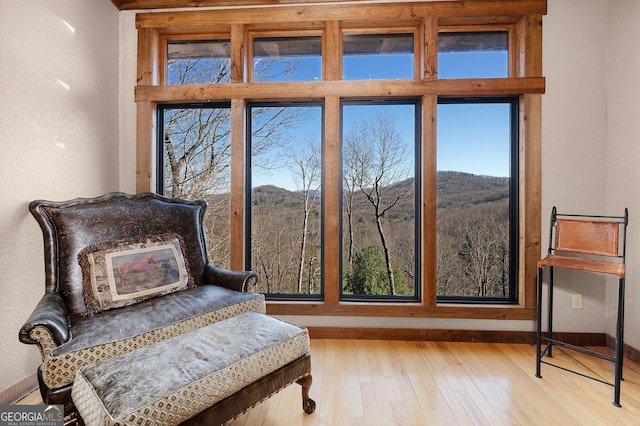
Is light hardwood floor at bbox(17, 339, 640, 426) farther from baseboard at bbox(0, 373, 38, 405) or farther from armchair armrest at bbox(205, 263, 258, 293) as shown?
armchair armrest at bbox(205, 263, 258, 293)

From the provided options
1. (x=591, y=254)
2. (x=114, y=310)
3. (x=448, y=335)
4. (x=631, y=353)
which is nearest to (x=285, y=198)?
(x=114, y=310)

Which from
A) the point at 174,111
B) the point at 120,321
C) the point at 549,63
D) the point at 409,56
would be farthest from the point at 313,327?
the point at 549,63

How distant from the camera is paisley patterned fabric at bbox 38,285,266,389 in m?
1.20

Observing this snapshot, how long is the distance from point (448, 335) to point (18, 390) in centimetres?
286

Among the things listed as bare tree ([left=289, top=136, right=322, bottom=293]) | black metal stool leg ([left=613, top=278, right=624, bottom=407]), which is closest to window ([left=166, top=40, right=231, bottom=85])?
bare tree ([left=289, top=136, right=322, bottom=293])

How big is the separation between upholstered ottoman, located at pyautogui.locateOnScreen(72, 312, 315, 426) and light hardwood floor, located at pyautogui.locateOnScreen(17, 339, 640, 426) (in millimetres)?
258

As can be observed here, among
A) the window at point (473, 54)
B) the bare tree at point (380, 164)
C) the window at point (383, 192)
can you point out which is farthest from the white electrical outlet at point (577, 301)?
the window at point (473, 54)

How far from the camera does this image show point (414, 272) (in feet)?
8.27

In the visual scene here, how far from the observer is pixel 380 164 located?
99.6 inches

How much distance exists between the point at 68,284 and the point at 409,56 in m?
2.96

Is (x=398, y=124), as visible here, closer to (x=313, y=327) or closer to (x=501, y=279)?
(x=501, y=279)

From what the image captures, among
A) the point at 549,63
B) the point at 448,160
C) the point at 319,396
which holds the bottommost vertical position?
the point at 319,396

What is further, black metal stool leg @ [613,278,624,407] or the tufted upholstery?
black metal stool leg @ [613,278,624,407]

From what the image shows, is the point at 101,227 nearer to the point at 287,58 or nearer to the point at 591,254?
the point at 287,58
